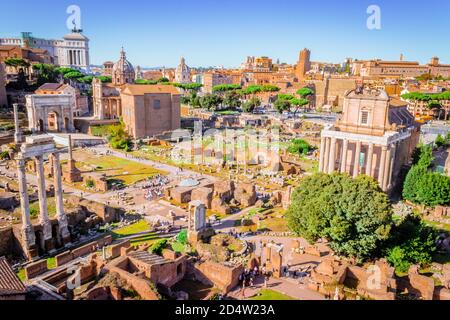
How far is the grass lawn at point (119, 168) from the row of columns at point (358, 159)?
64.5ft

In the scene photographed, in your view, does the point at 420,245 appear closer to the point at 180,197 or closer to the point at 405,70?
the point at 180,197

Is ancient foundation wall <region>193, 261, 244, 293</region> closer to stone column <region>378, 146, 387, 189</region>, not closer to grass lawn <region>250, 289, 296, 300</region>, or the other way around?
grass lawn <region>250, 289, 296, 300</region>

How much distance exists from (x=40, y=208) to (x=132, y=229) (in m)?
7.32

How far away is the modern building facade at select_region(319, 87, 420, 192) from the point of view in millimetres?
38375

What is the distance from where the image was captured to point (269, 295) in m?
20.9

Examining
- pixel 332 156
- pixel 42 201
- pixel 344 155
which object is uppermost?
pixel 344 155

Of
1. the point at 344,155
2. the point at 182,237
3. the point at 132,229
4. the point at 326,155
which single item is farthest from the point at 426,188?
the point at 132,229

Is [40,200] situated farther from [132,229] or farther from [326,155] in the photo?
[326,155]

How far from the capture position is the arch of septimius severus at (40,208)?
951 inches

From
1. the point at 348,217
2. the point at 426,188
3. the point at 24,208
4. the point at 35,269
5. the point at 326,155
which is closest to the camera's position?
the point at 35,269

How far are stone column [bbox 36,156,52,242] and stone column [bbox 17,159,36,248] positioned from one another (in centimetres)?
82

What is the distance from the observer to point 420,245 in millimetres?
24312
